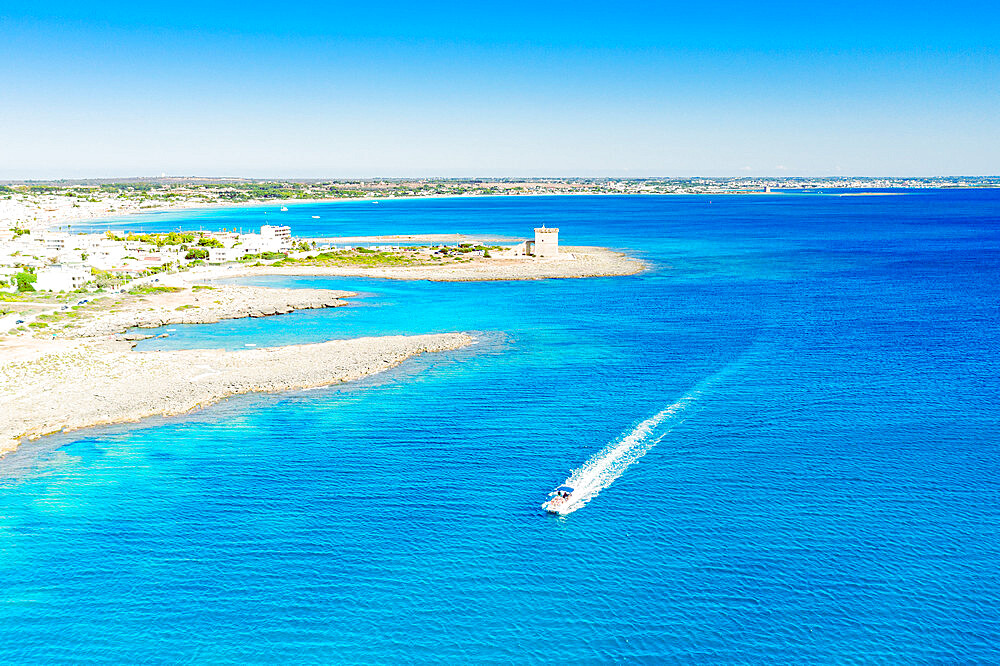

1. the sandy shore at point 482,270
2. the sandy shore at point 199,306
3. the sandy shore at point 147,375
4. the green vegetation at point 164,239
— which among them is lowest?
the sandy shore at point 147,375

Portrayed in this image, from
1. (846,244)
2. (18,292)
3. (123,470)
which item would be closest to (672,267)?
(846,244)

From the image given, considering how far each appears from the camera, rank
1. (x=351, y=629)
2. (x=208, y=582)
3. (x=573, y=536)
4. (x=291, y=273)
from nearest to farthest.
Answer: (x=351, y=629) < (x=208, y=582) < (x=573, y=536) < (x=291, y=273)

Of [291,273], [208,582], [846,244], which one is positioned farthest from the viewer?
[846,244]

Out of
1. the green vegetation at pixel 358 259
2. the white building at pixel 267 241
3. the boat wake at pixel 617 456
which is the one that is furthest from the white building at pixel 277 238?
the boat wake at pixel 617 456

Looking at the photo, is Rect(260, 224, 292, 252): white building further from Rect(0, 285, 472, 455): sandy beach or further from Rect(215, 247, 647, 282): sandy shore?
Rect(0, 285, 472, 455): sandy beach

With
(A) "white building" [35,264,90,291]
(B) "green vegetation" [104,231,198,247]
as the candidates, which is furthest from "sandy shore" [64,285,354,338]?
(B) "green vegetation" [104,231,198,247]

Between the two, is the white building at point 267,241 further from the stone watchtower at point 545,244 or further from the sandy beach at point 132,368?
the sandy beach at point 132,368

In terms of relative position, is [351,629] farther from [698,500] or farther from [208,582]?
[698,500]
